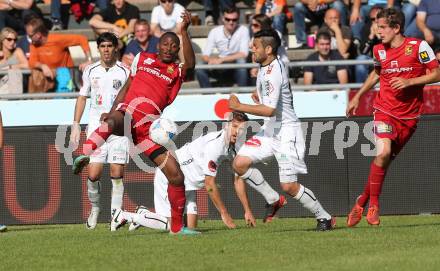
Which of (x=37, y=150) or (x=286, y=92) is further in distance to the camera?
(x=37, y=150)

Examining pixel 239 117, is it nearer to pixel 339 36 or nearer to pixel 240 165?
pixel 240 165

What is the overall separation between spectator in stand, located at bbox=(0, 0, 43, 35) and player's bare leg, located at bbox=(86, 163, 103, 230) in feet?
20.4

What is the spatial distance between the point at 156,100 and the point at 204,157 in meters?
2.28

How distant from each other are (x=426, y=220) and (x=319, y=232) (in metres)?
2.75

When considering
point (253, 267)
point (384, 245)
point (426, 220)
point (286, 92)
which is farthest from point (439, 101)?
point (253, 267)

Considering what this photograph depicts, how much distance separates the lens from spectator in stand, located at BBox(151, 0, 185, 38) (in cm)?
1931

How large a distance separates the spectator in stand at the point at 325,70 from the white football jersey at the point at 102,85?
12.4 ft

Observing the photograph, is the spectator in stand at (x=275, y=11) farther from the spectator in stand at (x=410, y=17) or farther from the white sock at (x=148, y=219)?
the white sock at (x=148, y=219)

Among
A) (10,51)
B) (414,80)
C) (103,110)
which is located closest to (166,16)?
(10,51)

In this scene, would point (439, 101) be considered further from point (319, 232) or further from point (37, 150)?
point (37, 150)

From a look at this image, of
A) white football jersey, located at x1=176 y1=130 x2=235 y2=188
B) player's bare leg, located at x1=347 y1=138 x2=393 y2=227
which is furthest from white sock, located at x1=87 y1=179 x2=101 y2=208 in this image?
player's bare leg, located at x1=347 y1=138 x2=393 y2=227

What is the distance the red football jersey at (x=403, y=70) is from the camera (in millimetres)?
12484

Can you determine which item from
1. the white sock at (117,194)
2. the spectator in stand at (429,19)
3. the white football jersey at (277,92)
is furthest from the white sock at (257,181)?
the spectator in stand at (429,19)

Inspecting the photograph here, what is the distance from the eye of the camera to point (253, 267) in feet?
31.1
